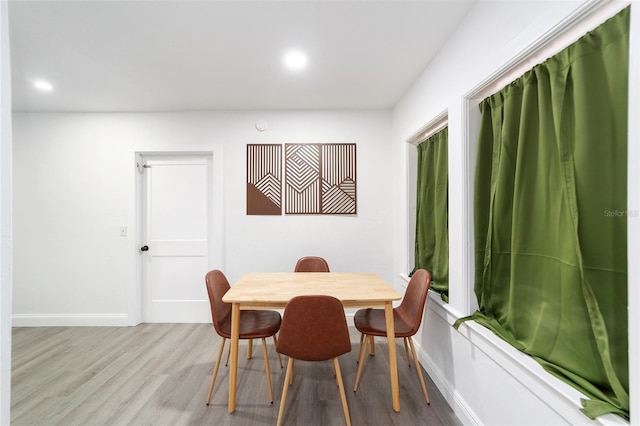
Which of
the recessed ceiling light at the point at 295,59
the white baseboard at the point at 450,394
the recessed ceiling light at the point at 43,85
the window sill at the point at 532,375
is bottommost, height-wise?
the white baseboard at the point at 450,394

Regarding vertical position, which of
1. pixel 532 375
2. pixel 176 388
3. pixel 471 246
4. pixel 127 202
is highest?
pixel 127 202

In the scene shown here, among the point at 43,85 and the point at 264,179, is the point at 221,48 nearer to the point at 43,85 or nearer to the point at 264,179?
the point at 264,179

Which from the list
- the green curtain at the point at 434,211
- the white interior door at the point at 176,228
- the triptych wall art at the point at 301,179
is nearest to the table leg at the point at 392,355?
the green curtain at the point at 434,211

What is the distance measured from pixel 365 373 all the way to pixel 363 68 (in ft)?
8.65

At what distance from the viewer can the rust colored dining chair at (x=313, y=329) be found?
1.49 meters

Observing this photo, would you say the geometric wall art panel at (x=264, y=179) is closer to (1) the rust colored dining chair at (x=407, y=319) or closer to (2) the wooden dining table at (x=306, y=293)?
(2) the wooden dining table at (x=306, y=293)

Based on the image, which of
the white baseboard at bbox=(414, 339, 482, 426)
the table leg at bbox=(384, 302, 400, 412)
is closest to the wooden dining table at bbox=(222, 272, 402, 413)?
the table leg at bbox=(384, 302, 400, 412)

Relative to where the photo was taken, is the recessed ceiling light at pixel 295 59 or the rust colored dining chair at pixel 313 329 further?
the recessed ceiling light at pixel 295 59

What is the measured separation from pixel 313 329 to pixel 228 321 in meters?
0.84

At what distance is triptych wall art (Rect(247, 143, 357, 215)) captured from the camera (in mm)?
3199

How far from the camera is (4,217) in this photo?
735mm

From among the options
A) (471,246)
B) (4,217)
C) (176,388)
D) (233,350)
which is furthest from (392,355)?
(4,217)

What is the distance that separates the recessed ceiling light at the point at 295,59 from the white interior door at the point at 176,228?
5.62 ft

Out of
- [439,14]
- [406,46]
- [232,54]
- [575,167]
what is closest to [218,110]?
[232,54]
